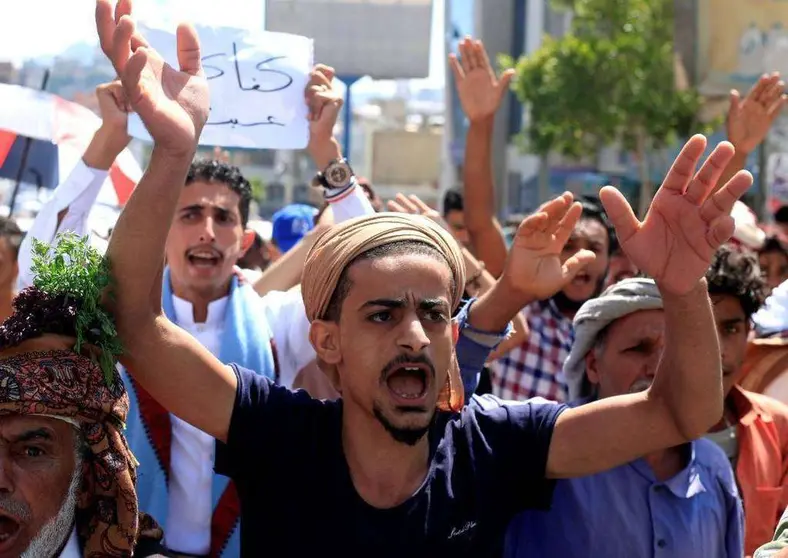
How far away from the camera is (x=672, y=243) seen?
8.80 feet

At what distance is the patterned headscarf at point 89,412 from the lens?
2605 millimetres

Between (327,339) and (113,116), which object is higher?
(113,116)

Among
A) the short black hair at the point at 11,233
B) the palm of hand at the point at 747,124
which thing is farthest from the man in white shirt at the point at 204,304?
the palm of hand at the point at 747,124

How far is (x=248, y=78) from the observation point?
15.2 feet

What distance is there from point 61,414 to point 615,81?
28.6 meters

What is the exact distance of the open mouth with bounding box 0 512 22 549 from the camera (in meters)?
2.62

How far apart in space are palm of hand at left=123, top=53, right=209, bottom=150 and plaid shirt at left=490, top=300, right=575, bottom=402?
286 cm

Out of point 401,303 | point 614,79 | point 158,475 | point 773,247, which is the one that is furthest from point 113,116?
point 614,79

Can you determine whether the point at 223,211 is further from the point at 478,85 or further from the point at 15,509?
the point at 15,509

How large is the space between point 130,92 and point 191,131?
165 millimetres

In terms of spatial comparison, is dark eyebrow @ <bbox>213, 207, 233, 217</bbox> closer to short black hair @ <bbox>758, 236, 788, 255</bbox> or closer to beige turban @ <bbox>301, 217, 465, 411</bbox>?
beige turban @ <bbox>301, 217, 465, 411</bbox>

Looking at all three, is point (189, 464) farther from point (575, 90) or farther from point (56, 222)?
point (575, 90)

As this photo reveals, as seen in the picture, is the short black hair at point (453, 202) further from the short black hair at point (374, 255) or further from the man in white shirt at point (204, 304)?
the short black hair at point (374, 255)

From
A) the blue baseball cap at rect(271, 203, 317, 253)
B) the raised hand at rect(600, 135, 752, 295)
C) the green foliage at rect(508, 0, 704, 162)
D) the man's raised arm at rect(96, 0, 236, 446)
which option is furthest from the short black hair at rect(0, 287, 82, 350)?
the green foliage at rect(508, 0, 704, 162)
